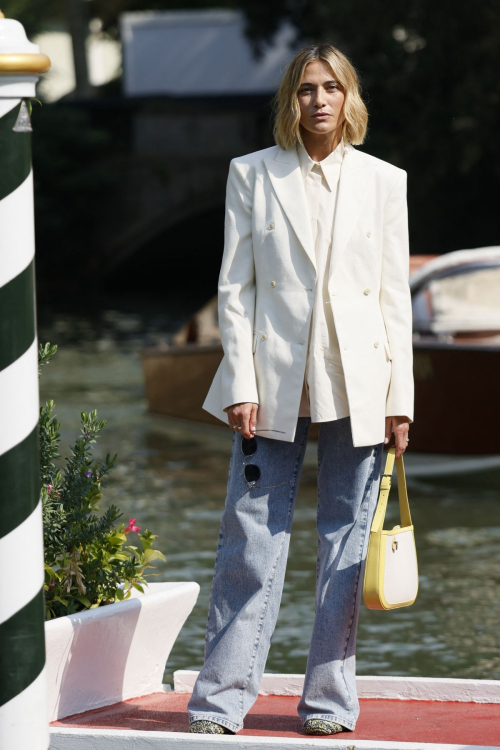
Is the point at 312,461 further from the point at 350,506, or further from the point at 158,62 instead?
the point at 158,62

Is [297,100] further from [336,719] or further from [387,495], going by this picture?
[336,719]

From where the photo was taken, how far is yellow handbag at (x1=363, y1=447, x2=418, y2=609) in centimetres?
325

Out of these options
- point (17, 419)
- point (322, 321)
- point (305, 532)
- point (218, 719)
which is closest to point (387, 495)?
point (322, 321)

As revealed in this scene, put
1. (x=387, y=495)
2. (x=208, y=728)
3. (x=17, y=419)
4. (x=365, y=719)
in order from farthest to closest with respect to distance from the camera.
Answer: (x=365, y=719) → (x=387, y=495) → (x=208, y=728) → (x=17, y=419)

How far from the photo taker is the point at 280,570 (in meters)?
3.38

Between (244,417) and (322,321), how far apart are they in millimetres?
322

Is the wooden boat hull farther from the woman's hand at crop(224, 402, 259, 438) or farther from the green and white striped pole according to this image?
the green and white striped pole

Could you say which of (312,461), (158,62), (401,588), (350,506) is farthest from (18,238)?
(158,62)

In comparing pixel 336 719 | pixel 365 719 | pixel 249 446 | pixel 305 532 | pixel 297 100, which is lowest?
pixel 305 532

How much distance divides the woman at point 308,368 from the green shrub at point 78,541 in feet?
1.66

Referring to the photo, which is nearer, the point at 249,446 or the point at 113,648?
the point at 249,446

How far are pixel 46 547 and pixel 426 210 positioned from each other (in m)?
22.8

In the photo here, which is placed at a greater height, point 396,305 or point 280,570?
point 396,305

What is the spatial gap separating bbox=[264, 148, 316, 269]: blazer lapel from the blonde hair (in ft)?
0.19
